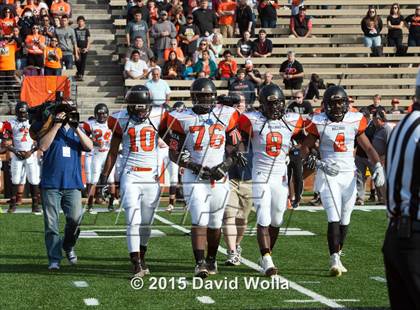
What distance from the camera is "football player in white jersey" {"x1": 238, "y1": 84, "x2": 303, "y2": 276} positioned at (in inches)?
368

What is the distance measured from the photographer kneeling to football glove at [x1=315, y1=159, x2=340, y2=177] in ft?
7.29

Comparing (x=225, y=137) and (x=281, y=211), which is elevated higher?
(x=225, y=137)

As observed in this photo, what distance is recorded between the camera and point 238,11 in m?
22.8

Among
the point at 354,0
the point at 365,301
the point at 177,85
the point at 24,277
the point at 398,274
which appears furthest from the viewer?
the point at 354,0

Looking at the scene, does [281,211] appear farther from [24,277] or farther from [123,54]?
[123,54]

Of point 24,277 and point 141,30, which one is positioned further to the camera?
point 141,30

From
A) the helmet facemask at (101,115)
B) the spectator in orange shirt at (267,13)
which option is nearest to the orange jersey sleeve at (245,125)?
the helmet facemask at (101,115)

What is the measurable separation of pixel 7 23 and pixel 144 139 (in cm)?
1263

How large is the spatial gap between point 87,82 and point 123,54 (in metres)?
1.14

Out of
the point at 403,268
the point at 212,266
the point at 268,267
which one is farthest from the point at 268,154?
the point at 403,268

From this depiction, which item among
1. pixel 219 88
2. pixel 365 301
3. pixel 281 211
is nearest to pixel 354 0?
pixel 219 88

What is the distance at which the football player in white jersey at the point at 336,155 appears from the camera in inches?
372

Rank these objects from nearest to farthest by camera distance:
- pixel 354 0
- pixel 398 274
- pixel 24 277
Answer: pixel 398 274
pixel 24 277
pixel 354 0

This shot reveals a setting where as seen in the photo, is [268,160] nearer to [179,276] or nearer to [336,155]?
[336,155]
